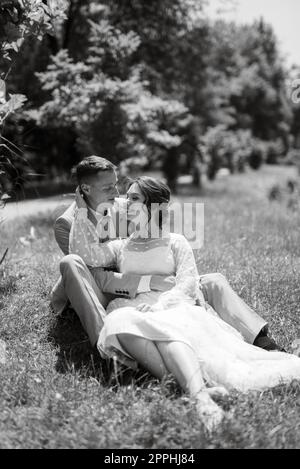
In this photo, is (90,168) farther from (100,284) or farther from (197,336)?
(197,336)

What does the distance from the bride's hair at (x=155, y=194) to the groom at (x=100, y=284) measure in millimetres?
362

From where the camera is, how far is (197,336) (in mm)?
3551

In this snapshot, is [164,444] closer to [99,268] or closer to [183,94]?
[99,268]

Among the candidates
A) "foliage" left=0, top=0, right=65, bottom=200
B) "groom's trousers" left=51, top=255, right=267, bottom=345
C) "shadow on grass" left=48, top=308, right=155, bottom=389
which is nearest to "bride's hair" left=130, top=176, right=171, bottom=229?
"groom's trousers" left=51, top=255, right=267, bottom=345

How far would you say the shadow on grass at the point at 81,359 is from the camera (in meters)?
3.69

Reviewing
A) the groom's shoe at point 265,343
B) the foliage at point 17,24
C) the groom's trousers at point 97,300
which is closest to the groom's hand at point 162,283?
the groom's trousers at point 97,300

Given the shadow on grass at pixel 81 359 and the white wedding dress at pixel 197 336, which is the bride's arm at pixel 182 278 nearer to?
the white wedding dress at pixel 197 336

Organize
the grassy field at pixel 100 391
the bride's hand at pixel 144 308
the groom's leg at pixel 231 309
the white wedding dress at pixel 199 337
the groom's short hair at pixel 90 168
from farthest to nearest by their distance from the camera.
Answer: the groom's short hair at pixel 90 168 → the groom's leg at pixel 231 309 → the bride's hand at pixel 144 308 → the white wedding dress at pixel 199 337 → the grassy field at pixel 100 391

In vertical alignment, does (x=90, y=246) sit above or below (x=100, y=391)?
above

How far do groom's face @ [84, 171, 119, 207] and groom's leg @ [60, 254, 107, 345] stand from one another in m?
0.64

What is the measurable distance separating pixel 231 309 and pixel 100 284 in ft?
3.24

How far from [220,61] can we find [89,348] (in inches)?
814

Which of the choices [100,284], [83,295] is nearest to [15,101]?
[100,284]

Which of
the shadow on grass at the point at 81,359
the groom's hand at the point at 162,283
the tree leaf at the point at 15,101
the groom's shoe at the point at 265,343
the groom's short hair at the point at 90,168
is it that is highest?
the tree leaf at the point at 15,101
